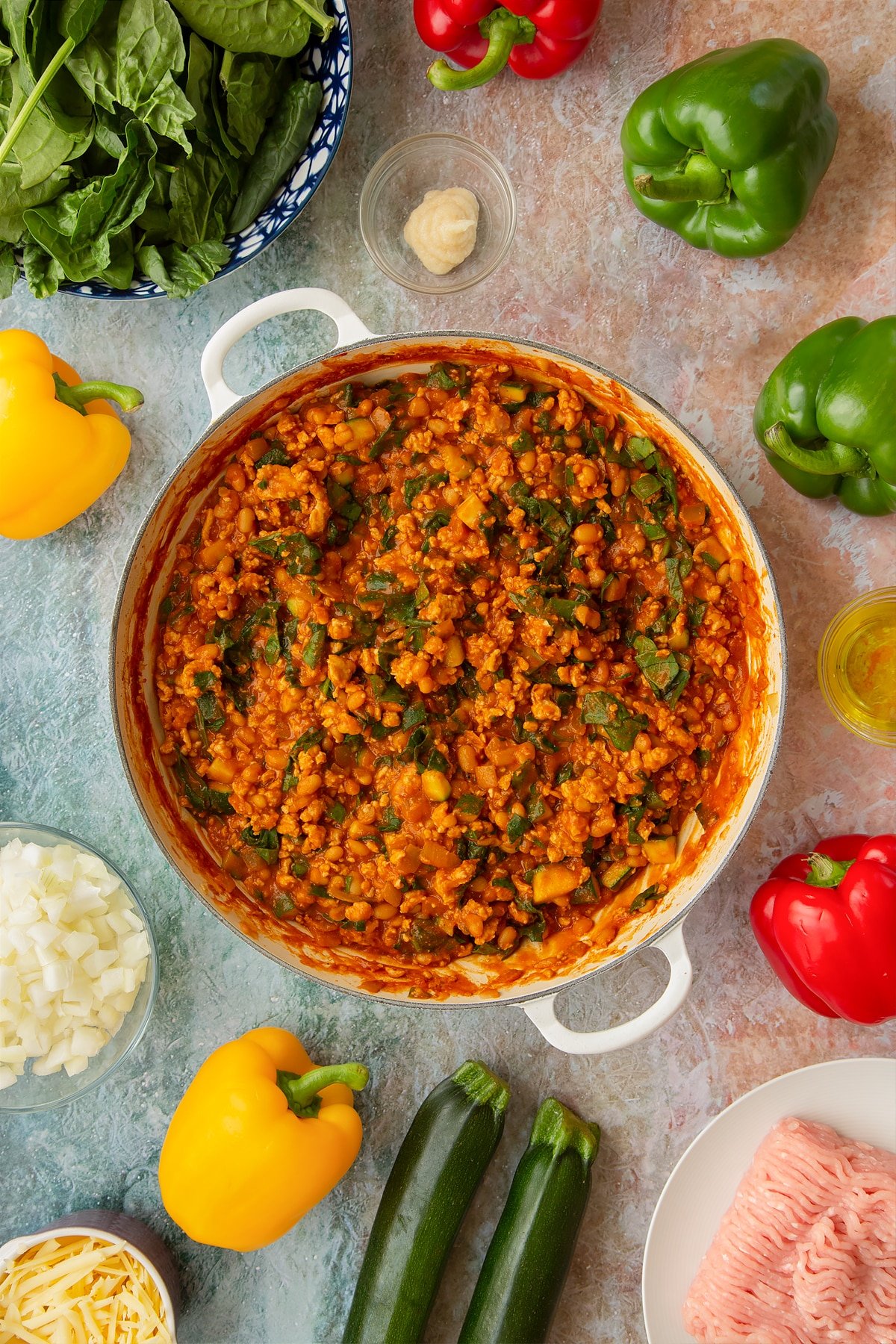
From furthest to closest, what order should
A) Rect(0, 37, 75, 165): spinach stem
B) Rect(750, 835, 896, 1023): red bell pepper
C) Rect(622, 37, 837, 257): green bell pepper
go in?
1. Rect(750, 835, 896, 1023): red bell pepper
2. Rect(622, 37, 837, 257): green bell pepper
3. Rect(0, 37, 75, 165): spinach stem

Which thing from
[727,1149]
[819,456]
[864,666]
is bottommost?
[727,1149]

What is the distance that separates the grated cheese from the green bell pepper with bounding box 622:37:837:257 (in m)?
2.98

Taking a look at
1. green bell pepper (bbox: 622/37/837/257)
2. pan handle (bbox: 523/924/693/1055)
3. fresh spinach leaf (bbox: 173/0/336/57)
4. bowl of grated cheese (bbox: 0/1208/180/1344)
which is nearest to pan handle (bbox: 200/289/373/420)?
fresh spinach leaf (bbox: 173/0/336/57)

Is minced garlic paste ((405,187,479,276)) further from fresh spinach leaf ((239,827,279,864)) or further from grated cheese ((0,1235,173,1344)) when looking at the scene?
grated cheese ((0,1235,173,1344))

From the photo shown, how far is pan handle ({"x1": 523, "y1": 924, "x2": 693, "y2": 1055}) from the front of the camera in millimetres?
2309

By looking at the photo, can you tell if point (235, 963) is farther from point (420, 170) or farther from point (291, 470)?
point (420, 170)

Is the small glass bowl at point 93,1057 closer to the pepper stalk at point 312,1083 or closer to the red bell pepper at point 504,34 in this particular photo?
the pepper stalk at point 312,1083

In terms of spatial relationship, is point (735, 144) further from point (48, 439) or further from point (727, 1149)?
point (727, 1149)

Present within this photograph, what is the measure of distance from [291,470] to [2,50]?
1.12 metres

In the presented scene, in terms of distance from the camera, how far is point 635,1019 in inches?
93.0

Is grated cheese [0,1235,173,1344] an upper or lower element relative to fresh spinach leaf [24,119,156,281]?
lower

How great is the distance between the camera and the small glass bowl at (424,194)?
8.80ft

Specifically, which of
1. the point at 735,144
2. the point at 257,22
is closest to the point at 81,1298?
the point at 257,22

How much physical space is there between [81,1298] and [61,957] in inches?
34.6
